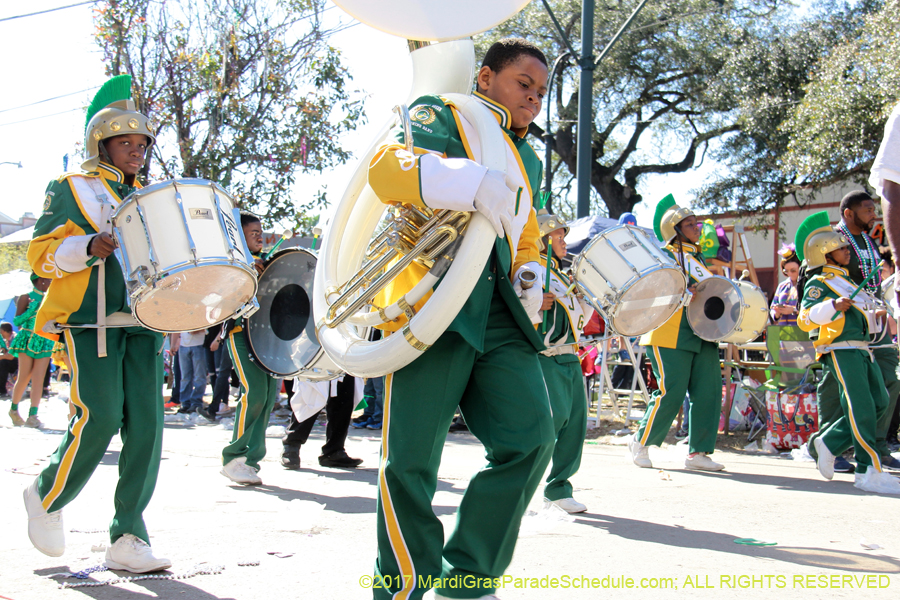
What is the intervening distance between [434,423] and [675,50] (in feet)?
74.3

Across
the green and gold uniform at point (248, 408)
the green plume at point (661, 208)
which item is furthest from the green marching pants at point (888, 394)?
the green and gold uniform at point (248, 408)

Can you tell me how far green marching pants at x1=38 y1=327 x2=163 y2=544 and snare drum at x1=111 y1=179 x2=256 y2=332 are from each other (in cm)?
32

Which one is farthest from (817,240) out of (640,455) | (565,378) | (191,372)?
(191,372)

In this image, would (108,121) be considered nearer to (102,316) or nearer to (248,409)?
(102,316)

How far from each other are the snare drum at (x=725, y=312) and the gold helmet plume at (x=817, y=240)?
65 centimetres

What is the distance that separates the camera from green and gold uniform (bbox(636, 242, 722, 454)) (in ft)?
23.3

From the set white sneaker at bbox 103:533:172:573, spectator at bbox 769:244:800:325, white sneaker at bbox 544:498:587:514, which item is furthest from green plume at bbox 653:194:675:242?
white sneaker at bbox 103:533:172:573

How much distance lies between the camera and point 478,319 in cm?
270

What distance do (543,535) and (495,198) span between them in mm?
2429

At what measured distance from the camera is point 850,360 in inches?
244

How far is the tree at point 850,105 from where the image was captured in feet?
49.2

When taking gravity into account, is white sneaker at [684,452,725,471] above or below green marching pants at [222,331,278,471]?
below

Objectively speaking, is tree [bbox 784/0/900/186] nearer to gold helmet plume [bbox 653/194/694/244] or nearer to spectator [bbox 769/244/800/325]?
spectator [bbox 769/244/800/325]

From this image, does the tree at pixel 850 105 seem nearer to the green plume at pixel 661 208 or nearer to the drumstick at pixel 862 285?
the green plume at pixel 661 208
